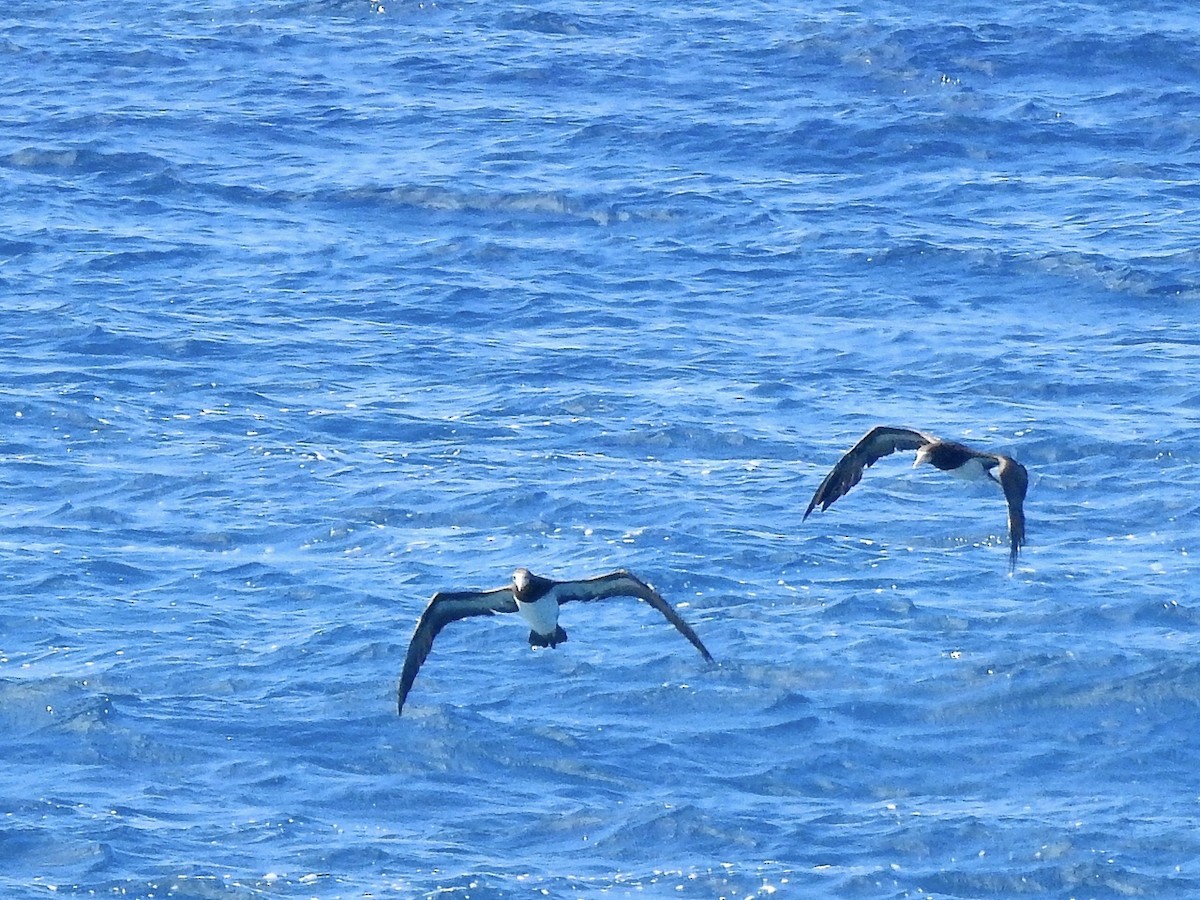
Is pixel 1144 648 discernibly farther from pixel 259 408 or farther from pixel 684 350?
pixel 259 408

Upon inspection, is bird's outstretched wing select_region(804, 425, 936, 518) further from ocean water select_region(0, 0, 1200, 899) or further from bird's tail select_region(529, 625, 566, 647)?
ocean water select_region(0, 0, 1200, 899)

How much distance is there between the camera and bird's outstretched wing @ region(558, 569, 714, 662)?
18.8 metres

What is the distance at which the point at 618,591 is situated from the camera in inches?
762

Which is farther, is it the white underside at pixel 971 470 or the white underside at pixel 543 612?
the white underside at pixel 971 470

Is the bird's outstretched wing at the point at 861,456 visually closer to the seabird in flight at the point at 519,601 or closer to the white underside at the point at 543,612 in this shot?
the seabird in flight at the point at 519,601

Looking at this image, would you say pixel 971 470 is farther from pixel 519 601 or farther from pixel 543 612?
pixel 519 601

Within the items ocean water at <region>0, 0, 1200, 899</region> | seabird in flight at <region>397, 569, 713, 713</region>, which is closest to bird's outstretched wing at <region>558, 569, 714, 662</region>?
seabird in flight at <region>397, 569, 713, 713</region>

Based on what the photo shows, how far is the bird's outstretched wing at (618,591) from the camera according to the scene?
61.8 ft

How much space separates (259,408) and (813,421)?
750 cm

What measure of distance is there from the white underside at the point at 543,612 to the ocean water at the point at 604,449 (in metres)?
2.46

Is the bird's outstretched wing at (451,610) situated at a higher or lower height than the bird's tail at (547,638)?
higher

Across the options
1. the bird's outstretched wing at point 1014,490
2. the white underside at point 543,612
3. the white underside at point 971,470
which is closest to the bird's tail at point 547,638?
the white underside at point 543,612

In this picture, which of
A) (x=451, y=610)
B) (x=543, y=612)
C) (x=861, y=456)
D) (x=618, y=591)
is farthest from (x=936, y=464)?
(x=451, y=610)

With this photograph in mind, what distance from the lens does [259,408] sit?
30812mm
